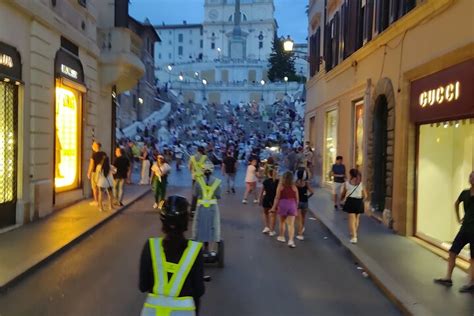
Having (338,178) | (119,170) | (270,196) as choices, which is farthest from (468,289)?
(119,170)

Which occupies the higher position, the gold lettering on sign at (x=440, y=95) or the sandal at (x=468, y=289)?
the gold lettering on sign at (x=440, y=95)

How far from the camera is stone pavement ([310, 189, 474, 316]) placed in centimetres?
700

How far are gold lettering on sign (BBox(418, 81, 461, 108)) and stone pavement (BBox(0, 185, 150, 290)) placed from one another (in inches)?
272

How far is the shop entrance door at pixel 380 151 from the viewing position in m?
14.9

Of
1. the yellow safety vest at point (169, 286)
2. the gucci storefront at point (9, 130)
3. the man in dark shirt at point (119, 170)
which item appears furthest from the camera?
the man in dark shirt at point (119, 170)

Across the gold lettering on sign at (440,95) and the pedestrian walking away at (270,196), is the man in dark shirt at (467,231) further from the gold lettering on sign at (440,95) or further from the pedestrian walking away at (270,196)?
the pedestrian walking away at (270,196)

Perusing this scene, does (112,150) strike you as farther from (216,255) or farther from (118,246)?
(216,255)

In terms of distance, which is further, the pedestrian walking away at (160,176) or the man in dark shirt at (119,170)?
the man in dark shirt at (119,170)

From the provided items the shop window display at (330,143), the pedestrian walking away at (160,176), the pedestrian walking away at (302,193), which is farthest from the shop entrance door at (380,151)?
the shop window display at (330,143)

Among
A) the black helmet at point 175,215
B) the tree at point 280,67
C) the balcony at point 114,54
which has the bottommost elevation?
the black helmet at point 175,215

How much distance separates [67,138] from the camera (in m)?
16.7

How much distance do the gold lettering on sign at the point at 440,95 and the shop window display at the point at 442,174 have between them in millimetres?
405

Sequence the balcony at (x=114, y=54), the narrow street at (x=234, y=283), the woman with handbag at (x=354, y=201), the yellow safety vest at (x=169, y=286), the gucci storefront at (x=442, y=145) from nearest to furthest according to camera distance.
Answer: the yellow safety vest at (x=169, y=286) < the narrow street at (x=234, y=283) < the gucci storefront at (x=442, y=145) < the woman with handbag at (x=354, y=201) < the balcony at (x=114, y=54)

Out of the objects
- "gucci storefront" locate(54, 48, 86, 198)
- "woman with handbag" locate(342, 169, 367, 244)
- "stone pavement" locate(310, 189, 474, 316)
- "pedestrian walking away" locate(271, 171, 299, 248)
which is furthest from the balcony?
"woman with handbag" locate(342, 169, 367, 244)
